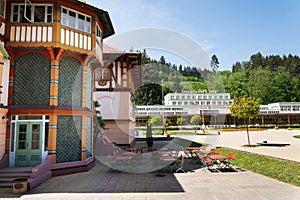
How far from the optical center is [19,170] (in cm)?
868

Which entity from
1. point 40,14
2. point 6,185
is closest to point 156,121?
point 40,14

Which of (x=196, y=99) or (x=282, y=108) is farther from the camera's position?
(x=196, y=99)

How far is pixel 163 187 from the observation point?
7.63 m

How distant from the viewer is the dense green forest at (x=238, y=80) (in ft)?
208

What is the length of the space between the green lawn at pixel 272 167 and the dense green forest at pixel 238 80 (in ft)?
122

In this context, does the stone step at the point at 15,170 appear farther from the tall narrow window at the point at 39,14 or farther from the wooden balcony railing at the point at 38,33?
the tall narrow window at the point at 39,14

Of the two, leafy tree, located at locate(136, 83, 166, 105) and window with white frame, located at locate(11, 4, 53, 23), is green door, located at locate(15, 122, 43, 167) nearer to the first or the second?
window with white frame, located at locate(11, 4, 53, 23)

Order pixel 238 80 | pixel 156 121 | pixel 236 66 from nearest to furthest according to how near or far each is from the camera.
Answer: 1. pixel 156 121
2. pixel 238 80
3. pixel 236 66

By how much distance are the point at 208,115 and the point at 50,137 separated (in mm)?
53435

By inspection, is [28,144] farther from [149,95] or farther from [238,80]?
[238,80]

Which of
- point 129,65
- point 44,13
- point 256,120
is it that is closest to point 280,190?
point 44,13

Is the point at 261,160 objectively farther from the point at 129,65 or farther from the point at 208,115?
the point at 208,115

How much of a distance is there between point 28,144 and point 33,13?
5636 millimetres

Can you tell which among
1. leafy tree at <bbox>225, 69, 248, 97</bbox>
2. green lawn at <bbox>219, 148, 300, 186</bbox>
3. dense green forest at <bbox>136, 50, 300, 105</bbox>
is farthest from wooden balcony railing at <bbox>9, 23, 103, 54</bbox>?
leafy tree at <bbox>225, 69, 248, 97</bbox>
